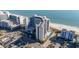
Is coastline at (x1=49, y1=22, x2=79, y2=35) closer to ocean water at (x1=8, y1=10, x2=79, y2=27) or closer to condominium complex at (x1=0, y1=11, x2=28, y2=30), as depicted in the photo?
ocean water at (x1=8, y1=10, x2=79, y2=27)

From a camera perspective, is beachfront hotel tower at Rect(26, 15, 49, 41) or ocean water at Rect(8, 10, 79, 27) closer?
ocean water at Rect(8, 10, 79, 27)

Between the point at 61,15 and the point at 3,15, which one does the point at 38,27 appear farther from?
the point at 3,15

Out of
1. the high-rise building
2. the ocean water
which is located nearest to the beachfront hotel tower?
the ocean water

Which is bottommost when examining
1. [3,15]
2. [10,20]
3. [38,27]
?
[38,27]

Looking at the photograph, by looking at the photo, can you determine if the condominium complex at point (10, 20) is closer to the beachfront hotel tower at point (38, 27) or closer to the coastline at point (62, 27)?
the beachfront hotel tower at point (38, 27)

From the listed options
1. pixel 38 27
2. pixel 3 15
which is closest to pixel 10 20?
pixel 3 15

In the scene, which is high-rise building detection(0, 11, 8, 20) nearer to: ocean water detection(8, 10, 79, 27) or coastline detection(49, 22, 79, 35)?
ocean water detection(8, 10, 79, 27)

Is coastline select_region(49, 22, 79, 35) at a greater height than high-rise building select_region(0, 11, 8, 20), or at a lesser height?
lesser
